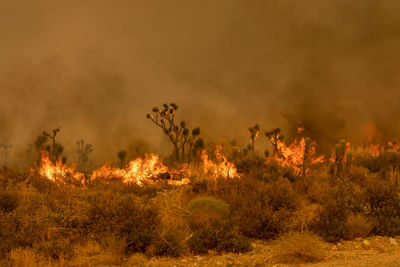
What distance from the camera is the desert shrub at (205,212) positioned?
6797mm

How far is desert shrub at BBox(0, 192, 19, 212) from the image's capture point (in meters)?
7.97

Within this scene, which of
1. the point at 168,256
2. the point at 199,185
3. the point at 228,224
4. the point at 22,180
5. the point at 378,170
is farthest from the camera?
the point at 378,170

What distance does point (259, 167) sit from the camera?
13.0 m

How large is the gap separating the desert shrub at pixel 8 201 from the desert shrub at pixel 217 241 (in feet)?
15.7

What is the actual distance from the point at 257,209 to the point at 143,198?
168 inches

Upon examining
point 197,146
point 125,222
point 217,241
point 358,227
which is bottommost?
point 217,241

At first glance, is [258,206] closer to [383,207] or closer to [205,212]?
[205,212]

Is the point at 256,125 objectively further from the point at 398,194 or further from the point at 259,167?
the point at 398,194

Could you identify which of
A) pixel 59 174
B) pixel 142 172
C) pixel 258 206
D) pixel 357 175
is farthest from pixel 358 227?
pixel 59 174

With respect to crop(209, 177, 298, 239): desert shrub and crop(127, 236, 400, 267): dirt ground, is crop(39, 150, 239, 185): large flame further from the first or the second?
crop(127, 236, 400, 267): dirt ground

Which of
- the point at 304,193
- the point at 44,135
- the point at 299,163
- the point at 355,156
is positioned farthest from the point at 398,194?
the point at 44,135

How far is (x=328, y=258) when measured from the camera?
5.49 metres

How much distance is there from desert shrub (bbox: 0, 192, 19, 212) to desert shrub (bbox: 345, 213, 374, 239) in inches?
297

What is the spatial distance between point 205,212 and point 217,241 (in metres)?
1.35
